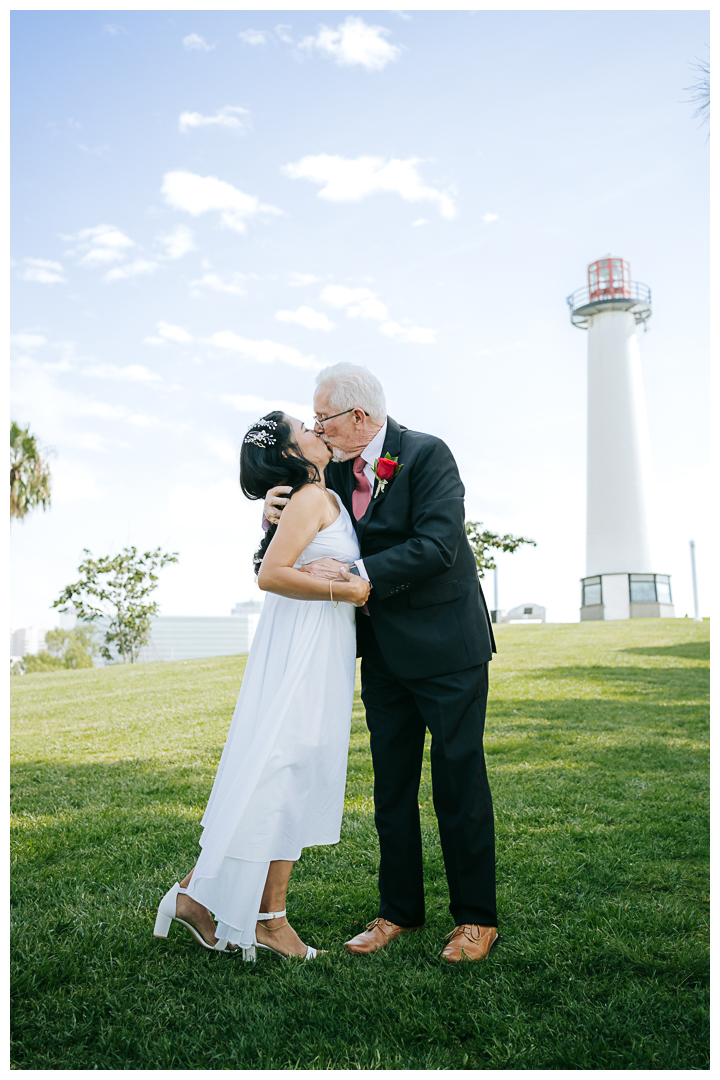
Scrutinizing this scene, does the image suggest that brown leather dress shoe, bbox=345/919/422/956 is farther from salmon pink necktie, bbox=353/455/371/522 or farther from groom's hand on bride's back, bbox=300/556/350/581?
salmon pink necktie, bbox=353/455/371/522

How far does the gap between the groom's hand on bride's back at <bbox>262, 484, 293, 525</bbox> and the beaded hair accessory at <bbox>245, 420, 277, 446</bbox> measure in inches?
8.7

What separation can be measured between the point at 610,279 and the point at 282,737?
36903mm

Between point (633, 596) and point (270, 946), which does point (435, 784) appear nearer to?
point (270, 946)

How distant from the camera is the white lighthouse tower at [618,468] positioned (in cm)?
3219

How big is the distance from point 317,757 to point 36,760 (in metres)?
5.66

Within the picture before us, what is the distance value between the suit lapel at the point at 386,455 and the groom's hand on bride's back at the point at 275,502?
35 cm

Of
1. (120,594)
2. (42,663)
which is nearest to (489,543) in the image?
(120,594)

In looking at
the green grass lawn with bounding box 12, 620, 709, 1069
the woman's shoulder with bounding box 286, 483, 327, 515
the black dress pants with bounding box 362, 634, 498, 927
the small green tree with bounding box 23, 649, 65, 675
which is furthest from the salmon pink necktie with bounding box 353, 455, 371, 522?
the small green tree with bounding box 23, 649, 65, 675

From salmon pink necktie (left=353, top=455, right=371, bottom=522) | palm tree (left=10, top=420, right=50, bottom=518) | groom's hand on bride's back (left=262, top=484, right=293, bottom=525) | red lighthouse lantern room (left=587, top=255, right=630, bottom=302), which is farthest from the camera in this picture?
red lighthouse lantern room (left=587, top=255, right=630, bottom=302)

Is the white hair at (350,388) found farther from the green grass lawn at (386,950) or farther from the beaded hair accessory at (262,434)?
the green grass lawn at (386,950)

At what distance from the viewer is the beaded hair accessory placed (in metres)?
3.40

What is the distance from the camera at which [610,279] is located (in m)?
35.8

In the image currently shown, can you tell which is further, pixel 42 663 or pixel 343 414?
pixel 42 663

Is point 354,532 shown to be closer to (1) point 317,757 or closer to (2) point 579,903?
(1) point 317,757
